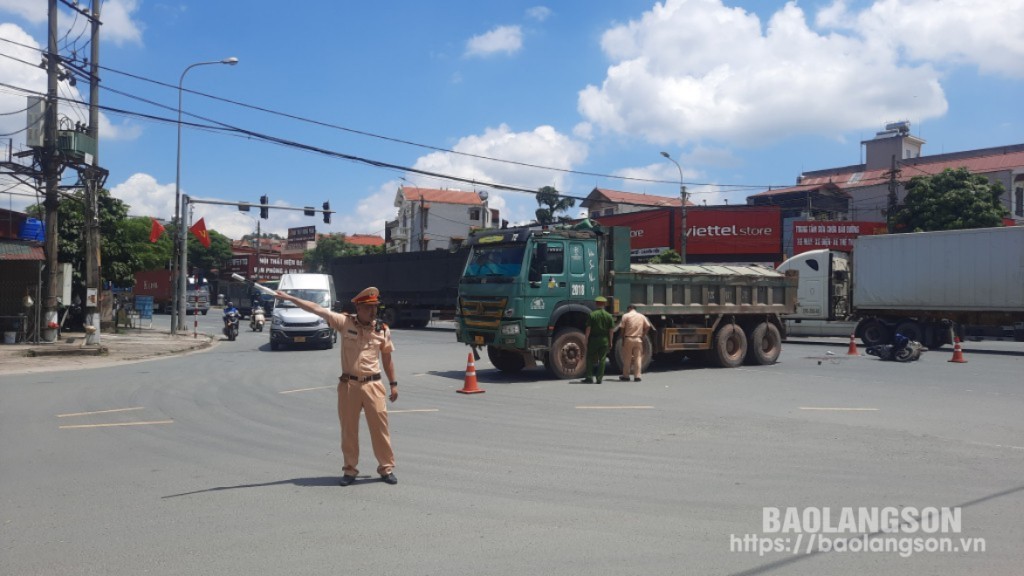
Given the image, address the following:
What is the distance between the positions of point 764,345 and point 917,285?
316 inches

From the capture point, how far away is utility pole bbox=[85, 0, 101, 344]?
22406 millimetres

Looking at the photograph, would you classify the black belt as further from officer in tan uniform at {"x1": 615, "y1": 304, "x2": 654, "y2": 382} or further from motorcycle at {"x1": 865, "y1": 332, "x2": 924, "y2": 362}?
motorcycle at {"x1": 865, "y1": 332, "x2": 924, "y2": 362}

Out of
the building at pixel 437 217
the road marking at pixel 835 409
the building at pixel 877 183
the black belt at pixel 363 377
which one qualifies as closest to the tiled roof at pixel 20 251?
the black belt at pixel 363 377

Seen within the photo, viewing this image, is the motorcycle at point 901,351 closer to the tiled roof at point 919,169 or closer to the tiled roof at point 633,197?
Result: the tiled roof at point 919,169

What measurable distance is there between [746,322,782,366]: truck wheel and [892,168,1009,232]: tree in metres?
29.3

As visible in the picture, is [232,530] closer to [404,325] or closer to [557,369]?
[557,369]

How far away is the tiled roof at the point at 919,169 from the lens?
57375mm

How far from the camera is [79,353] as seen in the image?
68.5 feet

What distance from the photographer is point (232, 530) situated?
5.41 metres

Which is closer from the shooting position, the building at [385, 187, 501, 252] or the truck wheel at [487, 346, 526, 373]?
the truck wheel at [487, 346, 526, 373]

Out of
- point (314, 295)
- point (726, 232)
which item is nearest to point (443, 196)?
point (726, 232)

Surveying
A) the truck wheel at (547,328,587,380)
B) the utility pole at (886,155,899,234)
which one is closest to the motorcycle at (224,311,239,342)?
the truck wheel at (547,328,587,380)

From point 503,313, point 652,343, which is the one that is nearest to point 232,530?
point 503,313

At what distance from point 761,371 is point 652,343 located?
2.55 m
